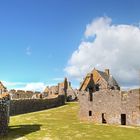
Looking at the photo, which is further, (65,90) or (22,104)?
(65,90)

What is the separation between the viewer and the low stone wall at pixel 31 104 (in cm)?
7525

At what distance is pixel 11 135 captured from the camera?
4281 centimetres

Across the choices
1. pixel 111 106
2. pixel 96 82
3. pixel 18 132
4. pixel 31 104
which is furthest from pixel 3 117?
pixel 31 104

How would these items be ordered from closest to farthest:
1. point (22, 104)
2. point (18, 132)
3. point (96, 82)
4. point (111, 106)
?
point (18, 132), point (111, 106), point (96, 82), point (22, 104)

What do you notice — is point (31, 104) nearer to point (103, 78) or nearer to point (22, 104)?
point (22, 104)

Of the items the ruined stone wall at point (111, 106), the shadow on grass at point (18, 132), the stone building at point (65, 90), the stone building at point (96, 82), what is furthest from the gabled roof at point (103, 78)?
the stone building at point (65, 90)

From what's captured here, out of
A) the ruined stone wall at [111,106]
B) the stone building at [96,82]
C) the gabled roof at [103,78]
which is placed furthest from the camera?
the stone building at [96,82]

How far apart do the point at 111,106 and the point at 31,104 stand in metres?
29.3

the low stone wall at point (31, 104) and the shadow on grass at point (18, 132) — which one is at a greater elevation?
the low stone wall at point (31, 104)

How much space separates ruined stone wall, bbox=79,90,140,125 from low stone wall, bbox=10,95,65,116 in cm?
1891

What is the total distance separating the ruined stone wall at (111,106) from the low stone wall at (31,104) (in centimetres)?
1891

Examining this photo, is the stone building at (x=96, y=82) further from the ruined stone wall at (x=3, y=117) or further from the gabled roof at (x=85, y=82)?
the ruined stone wall at (x=3, y=117)

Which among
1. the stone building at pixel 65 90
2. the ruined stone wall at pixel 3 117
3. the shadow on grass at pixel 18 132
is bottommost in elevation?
the shadow on grass at pixel 18 132

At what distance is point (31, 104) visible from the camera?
8138 centimetres
